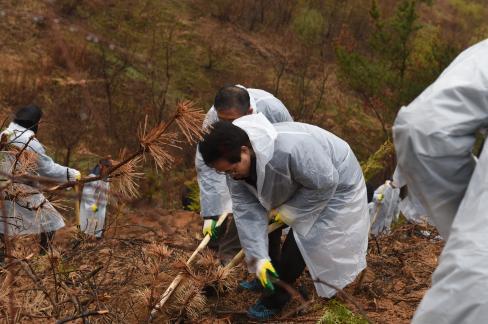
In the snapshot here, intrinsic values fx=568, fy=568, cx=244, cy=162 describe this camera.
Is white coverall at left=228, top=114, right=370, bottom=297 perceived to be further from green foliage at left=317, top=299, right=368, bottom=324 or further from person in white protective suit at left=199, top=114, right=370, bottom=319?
green foliage at left=317, top=299, right=368, bottom=324

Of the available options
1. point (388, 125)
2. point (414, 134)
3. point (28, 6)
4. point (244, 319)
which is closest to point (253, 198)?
point (244, 319)

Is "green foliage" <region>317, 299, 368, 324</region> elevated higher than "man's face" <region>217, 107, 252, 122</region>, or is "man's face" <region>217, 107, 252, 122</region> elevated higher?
"man's face" <region>217, 107, 252, 122</region>

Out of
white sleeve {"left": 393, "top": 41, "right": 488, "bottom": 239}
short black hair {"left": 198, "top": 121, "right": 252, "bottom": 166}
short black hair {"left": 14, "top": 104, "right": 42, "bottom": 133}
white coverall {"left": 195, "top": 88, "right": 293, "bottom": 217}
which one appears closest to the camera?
white sleeve {"left": 393, "top": 41, "right": 488, "bottom": 239}

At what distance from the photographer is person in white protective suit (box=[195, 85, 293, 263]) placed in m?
3.13

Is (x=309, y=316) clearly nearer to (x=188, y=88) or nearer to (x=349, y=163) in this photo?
(x=349, y=163)

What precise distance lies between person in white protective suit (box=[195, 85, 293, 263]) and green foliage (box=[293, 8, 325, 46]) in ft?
32.4

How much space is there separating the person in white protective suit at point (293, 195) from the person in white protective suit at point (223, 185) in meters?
0.48

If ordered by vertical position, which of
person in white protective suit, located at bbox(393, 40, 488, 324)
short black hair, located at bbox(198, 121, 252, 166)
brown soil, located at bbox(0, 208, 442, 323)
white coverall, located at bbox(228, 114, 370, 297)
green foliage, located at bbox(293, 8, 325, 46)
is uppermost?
person in white protective suit, located at bbox(393, 40, 488, 324)

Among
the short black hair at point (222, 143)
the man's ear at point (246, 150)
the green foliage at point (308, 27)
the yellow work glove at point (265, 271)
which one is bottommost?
the green foliage at point (308, 27)

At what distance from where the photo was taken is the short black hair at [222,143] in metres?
2.28

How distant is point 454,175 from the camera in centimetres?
149

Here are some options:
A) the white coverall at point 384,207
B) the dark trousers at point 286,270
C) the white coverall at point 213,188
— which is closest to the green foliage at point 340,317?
the dark trousers at point 286,270

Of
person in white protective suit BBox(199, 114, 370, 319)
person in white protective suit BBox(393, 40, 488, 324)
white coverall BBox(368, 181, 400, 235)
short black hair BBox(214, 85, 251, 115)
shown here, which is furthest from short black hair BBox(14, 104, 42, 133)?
white coverall BBox(368, 181, 400, 235)

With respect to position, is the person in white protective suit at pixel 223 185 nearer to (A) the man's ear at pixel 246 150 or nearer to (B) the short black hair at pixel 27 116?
(A) the man's ear at pixel 246 150
